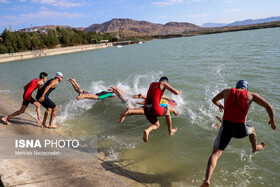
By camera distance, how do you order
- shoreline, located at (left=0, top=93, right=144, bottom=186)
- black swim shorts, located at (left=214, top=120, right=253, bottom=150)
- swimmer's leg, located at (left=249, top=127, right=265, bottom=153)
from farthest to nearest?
1. swimmer's leg, located at (left=249, top=127, right=265, bottom=153)
2. shoreline, located at (left=0, top=93, right=144, bottom=186)
3. black swim shorts, located at (left=214, top=120, right=253, bottom=150)

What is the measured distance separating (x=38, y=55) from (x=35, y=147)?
7622 centimetres

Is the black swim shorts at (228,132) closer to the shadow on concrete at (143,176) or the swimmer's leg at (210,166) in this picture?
the swimmer's leg at (210,166)

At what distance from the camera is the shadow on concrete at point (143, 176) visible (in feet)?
15.8

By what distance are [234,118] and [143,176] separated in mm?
2602

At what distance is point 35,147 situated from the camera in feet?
20.3

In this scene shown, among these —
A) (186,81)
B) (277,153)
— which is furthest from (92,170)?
(186,81)

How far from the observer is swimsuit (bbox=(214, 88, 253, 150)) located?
4.14m

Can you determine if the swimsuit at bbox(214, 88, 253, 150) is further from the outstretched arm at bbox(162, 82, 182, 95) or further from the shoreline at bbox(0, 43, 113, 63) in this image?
the shoreline at bbox(0, 43, 113, 63)

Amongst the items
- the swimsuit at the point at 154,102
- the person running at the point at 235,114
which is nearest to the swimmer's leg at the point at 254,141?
the person running at the point at 235,114

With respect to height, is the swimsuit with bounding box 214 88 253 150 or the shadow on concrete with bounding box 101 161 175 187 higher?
the swimsuit with bounding box 214 88 253 150

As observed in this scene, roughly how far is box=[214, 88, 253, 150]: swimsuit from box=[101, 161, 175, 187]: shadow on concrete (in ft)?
5.08

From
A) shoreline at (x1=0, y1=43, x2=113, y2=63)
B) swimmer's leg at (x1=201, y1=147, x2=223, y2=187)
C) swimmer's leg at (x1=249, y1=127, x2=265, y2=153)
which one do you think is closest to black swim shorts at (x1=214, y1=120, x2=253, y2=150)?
swimmer's leg at (x1=201, y1=147, x2=223, y2=187)

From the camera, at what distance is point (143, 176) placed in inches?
198

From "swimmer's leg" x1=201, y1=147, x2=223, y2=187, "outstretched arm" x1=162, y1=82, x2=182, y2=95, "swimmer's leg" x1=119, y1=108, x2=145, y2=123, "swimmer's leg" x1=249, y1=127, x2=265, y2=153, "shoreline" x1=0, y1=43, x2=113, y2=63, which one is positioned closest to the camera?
"swimmer's leg" x1=201, y1=147, x2=223, y2=187
